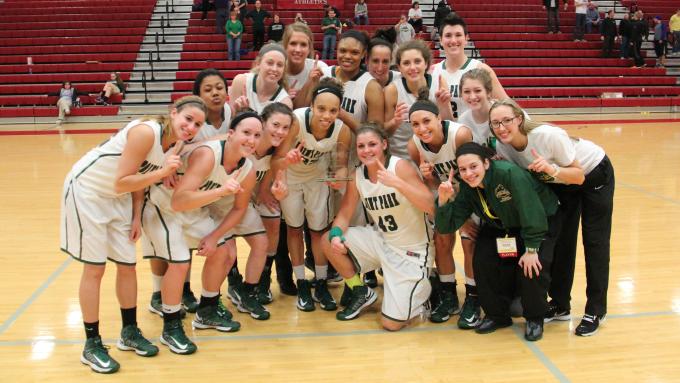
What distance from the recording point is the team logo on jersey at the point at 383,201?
3756 mm

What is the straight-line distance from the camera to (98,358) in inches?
128

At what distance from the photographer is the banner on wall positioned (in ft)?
57.9

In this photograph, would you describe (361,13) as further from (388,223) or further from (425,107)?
(425,107)

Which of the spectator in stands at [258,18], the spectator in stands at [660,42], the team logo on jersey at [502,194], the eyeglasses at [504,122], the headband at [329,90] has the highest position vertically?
the spectator in stands at [258,18]

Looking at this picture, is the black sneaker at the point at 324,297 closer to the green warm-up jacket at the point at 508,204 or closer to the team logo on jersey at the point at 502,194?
the green warm-up jacket at the point at 508,204

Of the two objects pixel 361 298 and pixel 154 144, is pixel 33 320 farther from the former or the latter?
pixel 361 298

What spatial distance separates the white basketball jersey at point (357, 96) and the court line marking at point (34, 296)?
248 cm

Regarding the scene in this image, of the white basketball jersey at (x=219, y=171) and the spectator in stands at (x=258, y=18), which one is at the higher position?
the spectator in stands at (x=258, y=18)

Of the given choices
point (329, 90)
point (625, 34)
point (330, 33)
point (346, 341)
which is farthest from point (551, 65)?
point (346, 341)

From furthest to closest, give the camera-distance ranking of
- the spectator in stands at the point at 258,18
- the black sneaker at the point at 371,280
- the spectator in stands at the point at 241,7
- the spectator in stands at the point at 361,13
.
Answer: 1. the spectator in stands at the point at 361,13
2. the spectator in stands at the point at 241,7
3. the spectator in stands at the point at 258,18
4. the black sneaker at the point at 371,280

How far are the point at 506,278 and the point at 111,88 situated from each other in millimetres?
12873

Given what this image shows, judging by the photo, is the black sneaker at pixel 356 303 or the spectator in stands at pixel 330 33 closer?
the black sneaker at pixel 356 303

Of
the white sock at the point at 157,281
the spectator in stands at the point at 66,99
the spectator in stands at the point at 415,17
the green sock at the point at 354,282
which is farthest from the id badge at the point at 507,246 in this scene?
the spectator in stands at the point at 415,17

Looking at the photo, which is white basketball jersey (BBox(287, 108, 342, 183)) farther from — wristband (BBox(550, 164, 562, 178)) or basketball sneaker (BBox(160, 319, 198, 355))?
wristband (BBox(550, 164, 562, 178))
